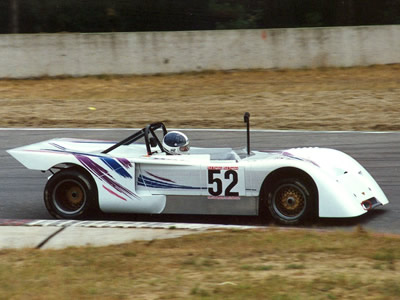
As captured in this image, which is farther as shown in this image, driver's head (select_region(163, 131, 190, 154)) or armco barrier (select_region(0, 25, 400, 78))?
armco barrier (select_region(0, 25, 400, 78))

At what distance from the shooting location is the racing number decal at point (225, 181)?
25.8ft

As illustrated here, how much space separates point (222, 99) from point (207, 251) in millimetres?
10474

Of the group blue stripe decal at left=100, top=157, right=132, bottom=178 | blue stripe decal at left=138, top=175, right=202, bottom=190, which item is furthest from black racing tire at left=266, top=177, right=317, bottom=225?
blue stripe decal at left=100, top=157, right=132, bottom=178

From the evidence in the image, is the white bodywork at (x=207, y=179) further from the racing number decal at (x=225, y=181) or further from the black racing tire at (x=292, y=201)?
the black racing tire at (x=292, y=201)

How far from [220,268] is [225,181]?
6.55 feet

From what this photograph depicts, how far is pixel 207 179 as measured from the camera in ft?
26.0

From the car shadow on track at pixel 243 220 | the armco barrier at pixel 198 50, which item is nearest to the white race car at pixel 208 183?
the car shadow on track at pixel 243 220

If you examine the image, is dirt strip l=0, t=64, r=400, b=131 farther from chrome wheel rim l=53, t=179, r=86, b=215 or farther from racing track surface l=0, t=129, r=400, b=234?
chrome wheel rim l=53, t=179, r=86, b=215

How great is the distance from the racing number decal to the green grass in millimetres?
680

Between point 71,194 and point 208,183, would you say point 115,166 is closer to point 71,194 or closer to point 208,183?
point 71,194

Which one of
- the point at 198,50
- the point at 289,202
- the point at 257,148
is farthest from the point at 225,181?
the point at 198,50

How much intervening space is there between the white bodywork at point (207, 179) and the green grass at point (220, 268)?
0.63 meters

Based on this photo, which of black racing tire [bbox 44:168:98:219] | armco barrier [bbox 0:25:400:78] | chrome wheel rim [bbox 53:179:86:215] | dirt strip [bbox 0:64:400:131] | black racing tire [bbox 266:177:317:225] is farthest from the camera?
armco barrier [bbox 0:25:400:78]

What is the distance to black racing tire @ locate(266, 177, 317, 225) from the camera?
775cm
